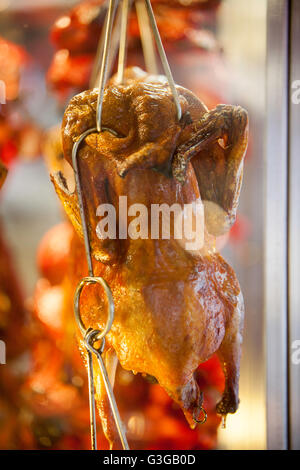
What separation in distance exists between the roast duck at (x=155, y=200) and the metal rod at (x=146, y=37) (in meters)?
0.43

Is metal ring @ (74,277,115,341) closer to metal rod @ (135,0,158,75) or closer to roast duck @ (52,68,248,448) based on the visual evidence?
roast duck @ (52,68,248,448)

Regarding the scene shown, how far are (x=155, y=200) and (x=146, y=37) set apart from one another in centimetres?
61

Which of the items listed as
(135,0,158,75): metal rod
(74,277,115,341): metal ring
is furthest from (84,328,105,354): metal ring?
(135,0,158,75): metal rod

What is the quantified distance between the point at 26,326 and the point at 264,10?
98 cm

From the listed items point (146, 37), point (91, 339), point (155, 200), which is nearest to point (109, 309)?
point (91, 339)

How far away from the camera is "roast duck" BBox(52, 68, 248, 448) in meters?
0.62

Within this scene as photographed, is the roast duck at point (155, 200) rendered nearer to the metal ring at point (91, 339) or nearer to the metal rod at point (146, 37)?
the metal ring at point (91, 339)

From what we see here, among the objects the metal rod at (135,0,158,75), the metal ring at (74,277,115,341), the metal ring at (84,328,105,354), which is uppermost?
the metal rod at (135,0,158,75)

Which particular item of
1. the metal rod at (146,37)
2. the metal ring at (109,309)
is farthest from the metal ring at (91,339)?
the metal rod at (146,37)

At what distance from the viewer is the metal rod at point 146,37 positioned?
3.47ft

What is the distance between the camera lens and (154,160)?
24.2 inches

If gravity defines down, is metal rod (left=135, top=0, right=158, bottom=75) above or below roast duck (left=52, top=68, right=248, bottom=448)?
above

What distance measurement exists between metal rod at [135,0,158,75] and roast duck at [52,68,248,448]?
1.41 feet

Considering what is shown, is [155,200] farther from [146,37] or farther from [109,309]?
[146,37]
